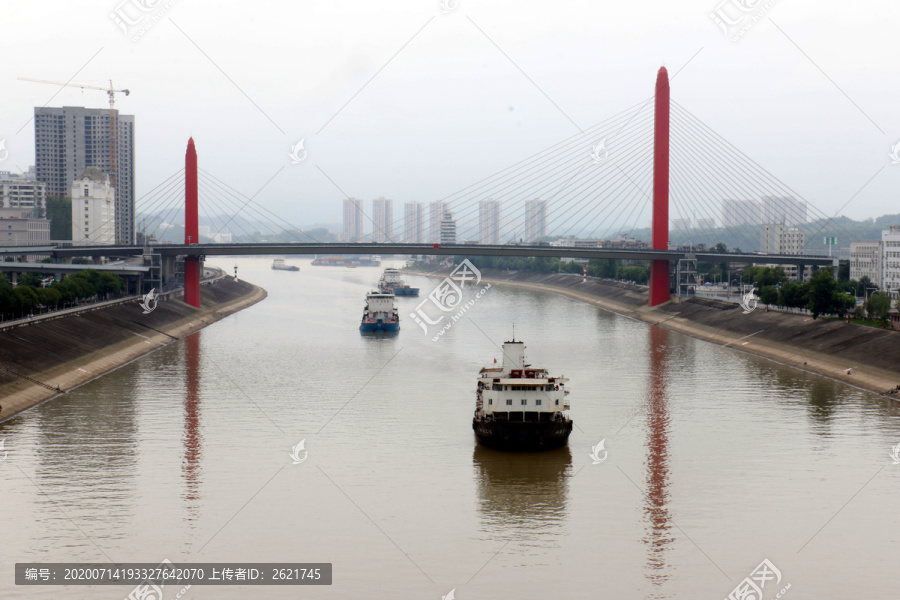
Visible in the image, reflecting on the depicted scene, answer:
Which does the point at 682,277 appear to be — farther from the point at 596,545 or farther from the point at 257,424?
the point at 596,545

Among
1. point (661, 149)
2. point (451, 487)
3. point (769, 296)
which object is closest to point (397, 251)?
point (661, 149)

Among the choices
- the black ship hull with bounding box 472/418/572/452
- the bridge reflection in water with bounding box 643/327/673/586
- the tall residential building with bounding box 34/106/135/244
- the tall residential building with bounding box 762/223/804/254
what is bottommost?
the bridge reflection in water with bounding box 643/327/673/586

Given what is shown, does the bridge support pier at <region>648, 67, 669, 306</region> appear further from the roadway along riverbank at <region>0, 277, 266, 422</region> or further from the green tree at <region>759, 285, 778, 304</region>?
the roadway along riverbank at <region>0, 277, 266, 422</region>

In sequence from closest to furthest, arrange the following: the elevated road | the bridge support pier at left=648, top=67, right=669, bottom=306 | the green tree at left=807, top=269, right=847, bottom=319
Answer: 1. the green tree at left=807, top=269, right=847, bottom=319
2. the elevated road
3. the bridge support pier at left=648, top=67, right=669, bottom=306

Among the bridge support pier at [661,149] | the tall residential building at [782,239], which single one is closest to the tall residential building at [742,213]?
the tall residential building at [782,239]

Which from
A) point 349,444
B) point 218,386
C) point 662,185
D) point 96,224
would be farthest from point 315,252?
point 96,224

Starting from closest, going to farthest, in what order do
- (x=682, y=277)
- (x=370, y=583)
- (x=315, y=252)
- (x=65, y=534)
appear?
(x=370, y=583) → (x=65, y=534) → (x=315, y=252) → (x=682, y=277)

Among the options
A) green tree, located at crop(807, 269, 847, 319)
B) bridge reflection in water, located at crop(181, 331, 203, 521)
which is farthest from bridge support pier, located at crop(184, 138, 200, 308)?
green tree, located at crop(807, 269, 847, 319)
